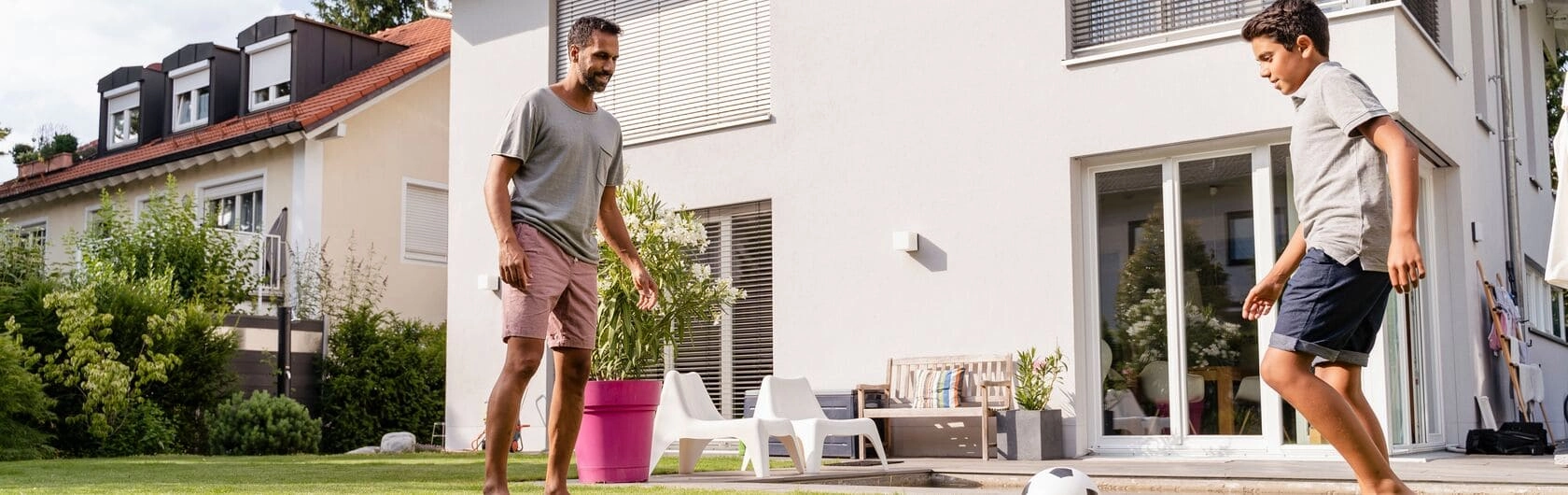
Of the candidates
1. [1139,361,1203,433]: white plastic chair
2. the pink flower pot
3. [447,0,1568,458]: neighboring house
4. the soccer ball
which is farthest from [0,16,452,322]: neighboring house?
the soccer ball

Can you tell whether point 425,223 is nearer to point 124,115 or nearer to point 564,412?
point 124,115

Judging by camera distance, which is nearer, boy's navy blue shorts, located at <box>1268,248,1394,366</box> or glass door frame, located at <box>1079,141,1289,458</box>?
boy's navy blue shorts, located at <box>1268,248,1394,366</box>

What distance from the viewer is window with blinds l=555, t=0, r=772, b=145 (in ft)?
36.2

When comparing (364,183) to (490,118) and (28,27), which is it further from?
(28,27)

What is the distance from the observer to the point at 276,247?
53.3 feet

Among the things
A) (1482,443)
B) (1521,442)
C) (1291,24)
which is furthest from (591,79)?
(1521,442)

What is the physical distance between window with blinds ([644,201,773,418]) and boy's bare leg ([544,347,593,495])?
634 centimetres

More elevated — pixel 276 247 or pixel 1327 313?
pixel 276 247

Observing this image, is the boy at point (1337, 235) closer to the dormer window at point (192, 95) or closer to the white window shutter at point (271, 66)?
the white window shutter at point (271, 66)

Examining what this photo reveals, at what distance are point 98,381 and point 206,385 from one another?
1.20m

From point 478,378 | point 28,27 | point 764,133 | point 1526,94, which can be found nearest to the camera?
point 764,133

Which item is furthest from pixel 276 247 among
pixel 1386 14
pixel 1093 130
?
pixel 1386 14

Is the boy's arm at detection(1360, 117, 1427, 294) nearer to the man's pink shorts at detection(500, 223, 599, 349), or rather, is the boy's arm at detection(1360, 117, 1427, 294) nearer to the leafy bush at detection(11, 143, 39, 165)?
the man's pink shorts at detection(500, 223, 599, 349)

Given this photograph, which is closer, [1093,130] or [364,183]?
[1093,130]
